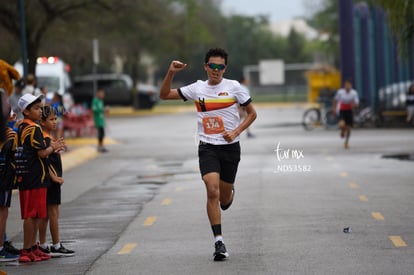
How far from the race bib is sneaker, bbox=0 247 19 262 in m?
2.44

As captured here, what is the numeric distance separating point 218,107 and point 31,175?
2.03 meters

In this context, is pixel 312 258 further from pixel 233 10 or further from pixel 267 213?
pixel 233 10

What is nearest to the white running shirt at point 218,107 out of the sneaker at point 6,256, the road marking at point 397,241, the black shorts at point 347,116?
the road marking at point 397,241

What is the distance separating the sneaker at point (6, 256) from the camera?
38.9 ft

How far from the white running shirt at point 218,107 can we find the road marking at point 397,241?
2007 mm

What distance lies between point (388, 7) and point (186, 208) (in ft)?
22.2

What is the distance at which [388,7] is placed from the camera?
20688 millimetres

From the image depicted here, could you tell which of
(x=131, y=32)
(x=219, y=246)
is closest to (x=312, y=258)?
(x=219, y=246)

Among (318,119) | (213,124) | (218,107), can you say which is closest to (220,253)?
(213,124)

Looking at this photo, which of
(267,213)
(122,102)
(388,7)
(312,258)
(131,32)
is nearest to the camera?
(312,258)

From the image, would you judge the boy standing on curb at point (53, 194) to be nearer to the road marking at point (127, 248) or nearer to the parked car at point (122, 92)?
the road marking at point (127, 248)

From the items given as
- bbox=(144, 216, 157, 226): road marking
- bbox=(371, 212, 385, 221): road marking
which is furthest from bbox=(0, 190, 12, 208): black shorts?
bbox=(371, 212, 385, 221): road marking

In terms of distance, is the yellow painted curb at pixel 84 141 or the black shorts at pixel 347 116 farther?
the yellow painted curb at pixel 84 141

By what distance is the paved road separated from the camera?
11.0 metres
